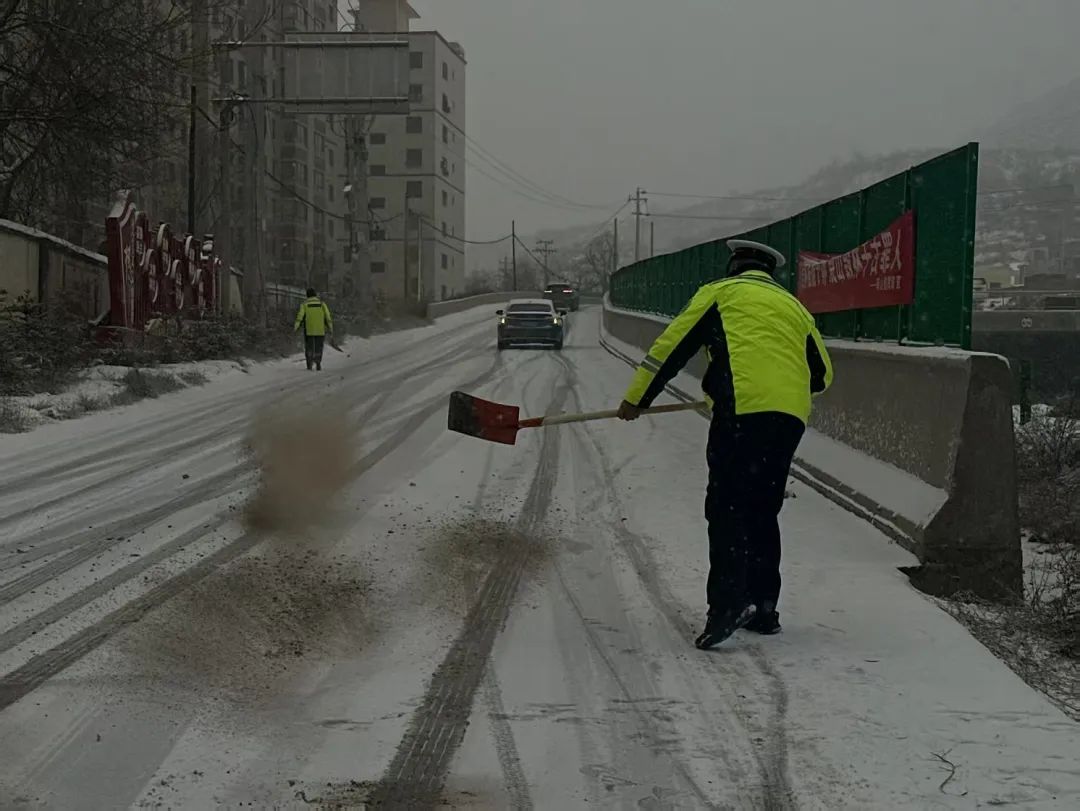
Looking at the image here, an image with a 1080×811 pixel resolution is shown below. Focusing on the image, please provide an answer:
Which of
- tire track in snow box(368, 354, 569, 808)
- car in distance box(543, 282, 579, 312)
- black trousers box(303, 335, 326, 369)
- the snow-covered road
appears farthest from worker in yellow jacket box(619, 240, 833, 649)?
car in distance box(543, 282, 579, 312)

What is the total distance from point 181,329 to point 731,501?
63.6ft

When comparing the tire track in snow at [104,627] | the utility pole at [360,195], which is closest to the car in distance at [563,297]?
the utility pole at [360,195]

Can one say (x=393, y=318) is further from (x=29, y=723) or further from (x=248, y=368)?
(x=29, y=723)

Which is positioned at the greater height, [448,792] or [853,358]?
[853,358]

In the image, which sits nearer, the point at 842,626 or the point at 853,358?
the point at 842,626

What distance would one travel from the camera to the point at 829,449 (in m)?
9.91

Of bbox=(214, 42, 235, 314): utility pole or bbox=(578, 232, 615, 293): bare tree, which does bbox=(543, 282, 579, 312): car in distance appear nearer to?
bbox=(214, 42, 235, 314): utility pole

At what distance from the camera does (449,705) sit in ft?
15.2

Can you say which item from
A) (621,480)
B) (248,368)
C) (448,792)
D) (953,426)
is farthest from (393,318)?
(448,792)

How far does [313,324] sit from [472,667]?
18.9m

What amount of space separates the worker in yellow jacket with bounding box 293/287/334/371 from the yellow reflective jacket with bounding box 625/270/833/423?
18.3 meters

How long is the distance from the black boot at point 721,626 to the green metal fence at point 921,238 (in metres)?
3.32

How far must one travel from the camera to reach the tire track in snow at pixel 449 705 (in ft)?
12.6

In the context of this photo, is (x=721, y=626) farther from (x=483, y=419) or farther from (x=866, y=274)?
(x=866, y=274)
